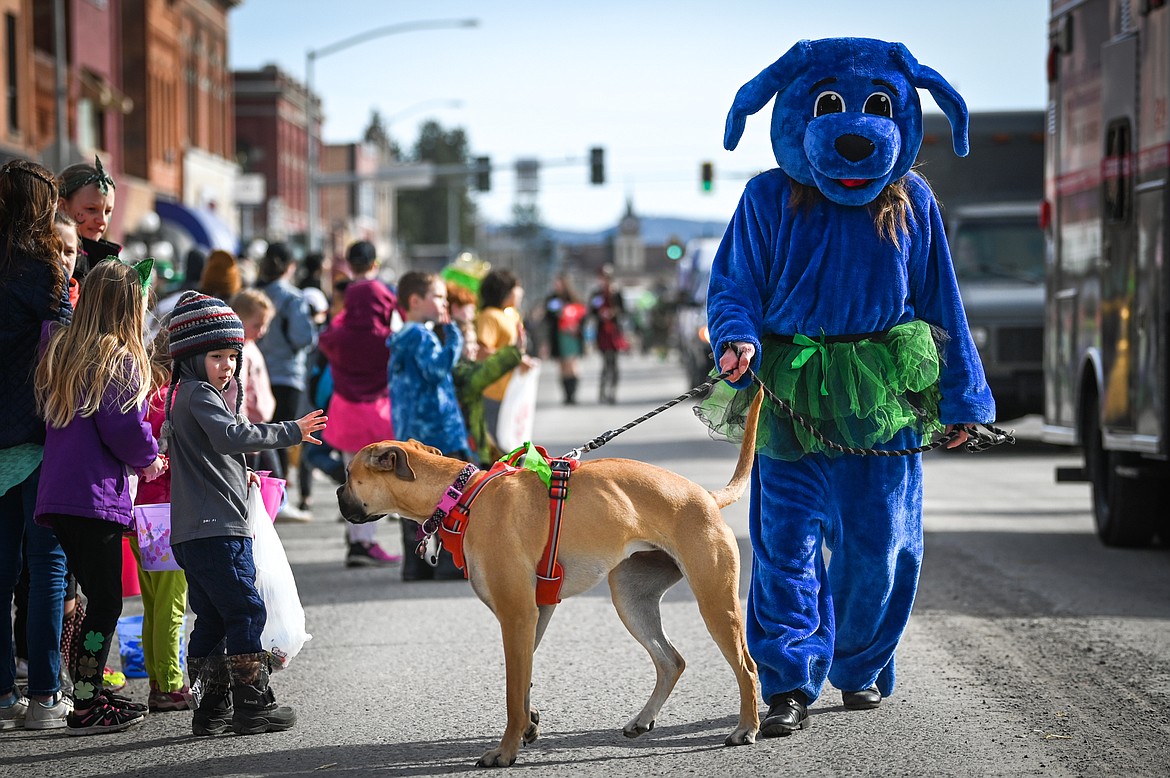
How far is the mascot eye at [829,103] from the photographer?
19.2ft

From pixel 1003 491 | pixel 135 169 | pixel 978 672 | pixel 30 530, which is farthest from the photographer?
pixel 135 169

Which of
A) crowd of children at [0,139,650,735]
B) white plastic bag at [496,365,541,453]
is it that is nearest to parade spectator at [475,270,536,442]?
white plastic bag at [496,365,541,453]

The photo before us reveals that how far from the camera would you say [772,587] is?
5.68 meters

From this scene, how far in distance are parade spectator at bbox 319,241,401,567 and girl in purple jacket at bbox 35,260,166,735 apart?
4030 millimetres

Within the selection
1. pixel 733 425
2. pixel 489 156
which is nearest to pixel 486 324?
pixel 733 425

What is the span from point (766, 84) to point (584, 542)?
6.15 feet

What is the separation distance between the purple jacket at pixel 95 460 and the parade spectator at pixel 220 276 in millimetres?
4512

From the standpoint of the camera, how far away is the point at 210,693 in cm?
587

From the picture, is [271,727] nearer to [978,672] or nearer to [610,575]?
[610,575]

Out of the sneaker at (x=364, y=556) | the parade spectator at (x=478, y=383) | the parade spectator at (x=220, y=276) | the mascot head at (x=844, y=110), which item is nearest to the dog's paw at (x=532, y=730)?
the mascot head at (x=844, y=110)

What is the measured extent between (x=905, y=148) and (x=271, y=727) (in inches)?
123

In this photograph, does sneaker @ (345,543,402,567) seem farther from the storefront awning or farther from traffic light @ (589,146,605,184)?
traffic light @ (589,146,605,184)

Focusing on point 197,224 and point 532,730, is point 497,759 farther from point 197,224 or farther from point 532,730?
point 197,224

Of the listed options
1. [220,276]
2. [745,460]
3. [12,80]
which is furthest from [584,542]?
[12,80]
